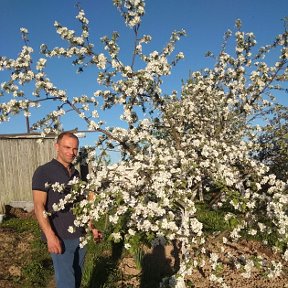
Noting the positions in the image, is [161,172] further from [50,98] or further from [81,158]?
[50,98]

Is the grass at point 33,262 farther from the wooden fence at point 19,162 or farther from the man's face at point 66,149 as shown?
the wooden fence at point 19,162

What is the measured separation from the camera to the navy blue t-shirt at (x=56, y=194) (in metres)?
4.85

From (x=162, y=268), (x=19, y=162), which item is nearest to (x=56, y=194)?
(x=162, y=268)

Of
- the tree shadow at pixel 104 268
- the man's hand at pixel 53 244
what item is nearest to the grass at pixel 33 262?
the tree shadow at pixel 104 268

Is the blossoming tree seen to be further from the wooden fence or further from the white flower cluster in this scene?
the wooden fence

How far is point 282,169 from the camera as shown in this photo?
9727 millimetres

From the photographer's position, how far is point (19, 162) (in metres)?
16.5

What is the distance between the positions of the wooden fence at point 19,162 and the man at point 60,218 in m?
11.3

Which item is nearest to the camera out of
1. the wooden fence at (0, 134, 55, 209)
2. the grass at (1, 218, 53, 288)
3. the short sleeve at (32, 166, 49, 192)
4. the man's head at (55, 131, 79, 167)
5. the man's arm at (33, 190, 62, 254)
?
the man's arm at (33, 190, 62, 254)

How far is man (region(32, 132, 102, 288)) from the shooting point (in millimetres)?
4727

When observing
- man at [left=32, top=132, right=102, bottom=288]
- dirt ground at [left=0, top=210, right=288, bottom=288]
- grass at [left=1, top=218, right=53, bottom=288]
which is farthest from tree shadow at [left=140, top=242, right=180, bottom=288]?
man at [left=32, top=132, right=102, bottom=288]

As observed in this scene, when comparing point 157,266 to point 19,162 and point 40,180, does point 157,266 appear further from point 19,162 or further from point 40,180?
point 19,162

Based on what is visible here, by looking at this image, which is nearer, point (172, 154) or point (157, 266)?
point (172, 154)

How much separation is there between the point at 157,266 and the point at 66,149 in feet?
13.1
